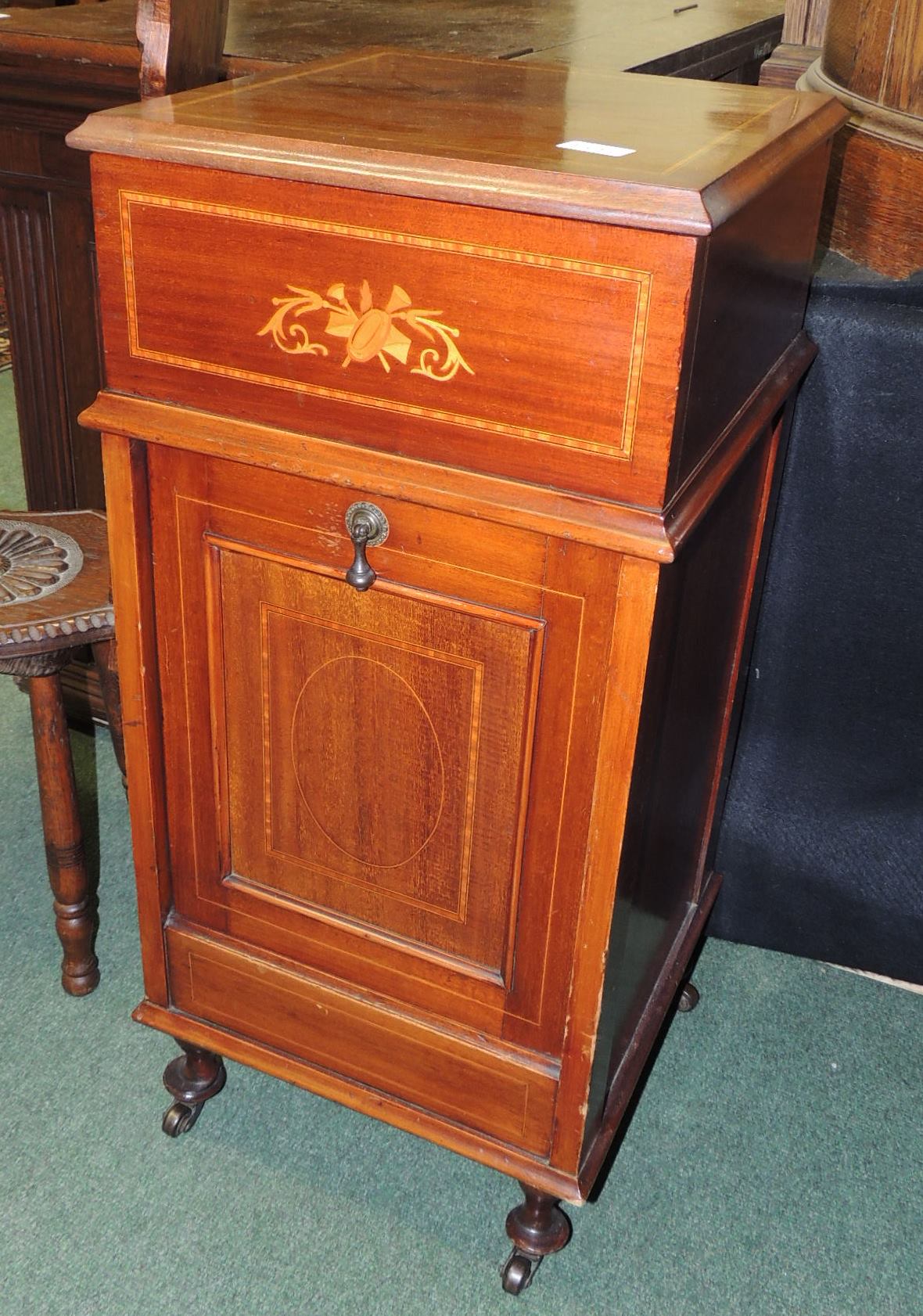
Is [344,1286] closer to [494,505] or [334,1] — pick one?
[494,505]

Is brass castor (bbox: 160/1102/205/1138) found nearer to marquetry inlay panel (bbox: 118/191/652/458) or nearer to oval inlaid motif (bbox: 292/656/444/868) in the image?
oval inlaid motif (bbox: 292/656/444/868)

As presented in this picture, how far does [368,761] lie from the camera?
139cm

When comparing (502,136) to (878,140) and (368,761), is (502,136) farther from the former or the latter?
(878,140)

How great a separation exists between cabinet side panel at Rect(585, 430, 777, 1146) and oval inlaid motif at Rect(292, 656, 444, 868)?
0.23 m

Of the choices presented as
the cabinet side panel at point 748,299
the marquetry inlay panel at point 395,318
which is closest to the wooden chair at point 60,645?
the marquetry inlay panel at point 395,318

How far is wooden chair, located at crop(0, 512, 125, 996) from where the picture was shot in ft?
5.67

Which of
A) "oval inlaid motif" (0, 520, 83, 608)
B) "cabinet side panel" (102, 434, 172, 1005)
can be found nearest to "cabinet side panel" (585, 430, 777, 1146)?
"cabinet side panel" (102, 434, 172, 1005)

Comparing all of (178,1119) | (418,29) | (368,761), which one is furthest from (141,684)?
(418,29)

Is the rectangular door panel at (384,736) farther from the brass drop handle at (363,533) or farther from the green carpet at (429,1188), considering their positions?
the green carpet at (429,1188)

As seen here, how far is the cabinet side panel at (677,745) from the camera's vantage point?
1322mm

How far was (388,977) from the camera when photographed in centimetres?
149

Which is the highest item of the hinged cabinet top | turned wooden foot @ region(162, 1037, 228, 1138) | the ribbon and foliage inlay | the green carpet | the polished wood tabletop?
the hinged cabinet top

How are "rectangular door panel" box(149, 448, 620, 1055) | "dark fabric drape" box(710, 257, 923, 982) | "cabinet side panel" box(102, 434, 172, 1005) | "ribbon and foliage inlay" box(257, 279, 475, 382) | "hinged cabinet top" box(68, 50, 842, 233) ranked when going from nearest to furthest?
"hinged cabinet top" box(68, 50, 842, 233), "ribbon and foliage inlay" box(257, 279, 475, 382), "rectangular door panel" box(149, 448, 620, 1055), "cabinet side panel" box(102, 434, 172, 1005), "dark fabric drape" box(710, 257, 923, 982)

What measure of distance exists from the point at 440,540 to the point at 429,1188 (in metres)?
0.94
